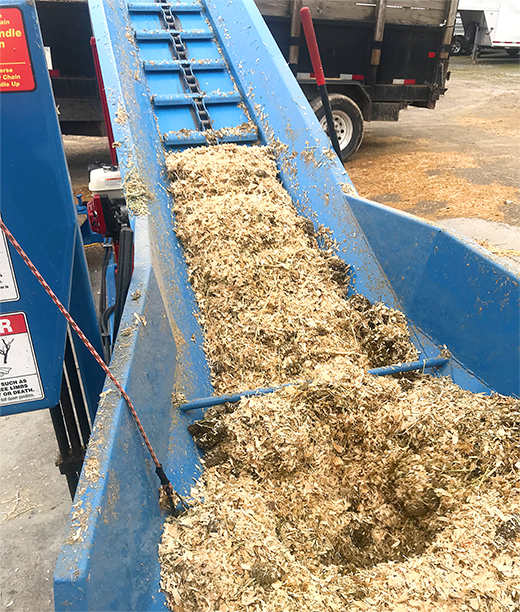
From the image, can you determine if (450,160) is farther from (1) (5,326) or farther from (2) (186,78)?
(1) (5,326)

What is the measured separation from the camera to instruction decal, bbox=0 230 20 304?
49.1 inches

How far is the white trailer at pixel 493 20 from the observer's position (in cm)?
1529

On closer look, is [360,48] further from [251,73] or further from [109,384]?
[109,384]

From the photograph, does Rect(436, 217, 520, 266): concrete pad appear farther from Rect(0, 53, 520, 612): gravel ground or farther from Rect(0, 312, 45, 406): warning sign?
Rect(0, 312, 45, 406): warning sign

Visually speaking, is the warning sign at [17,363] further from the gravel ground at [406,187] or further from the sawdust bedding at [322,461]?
the gravel ground at [406,187]

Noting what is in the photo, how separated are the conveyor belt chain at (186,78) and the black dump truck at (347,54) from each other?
211 cm

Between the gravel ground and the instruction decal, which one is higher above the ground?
the instruction decal

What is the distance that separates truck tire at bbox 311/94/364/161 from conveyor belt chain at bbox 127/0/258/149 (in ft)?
10.3

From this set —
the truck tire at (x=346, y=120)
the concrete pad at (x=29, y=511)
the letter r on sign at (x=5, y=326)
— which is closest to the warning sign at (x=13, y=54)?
the letter r on sign at (x=5, y=326)

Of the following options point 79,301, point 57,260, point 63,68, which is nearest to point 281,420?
point 79,301

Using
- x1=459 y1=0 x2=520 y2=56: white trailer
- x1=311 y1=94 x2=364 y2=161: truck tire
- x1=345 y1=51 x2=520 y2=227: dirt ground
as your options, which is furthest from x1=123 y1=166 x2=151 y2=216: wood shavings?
x1=459 y1=0 x2=520 y2=56: white trailer

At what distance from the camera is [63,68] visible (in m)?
5.64

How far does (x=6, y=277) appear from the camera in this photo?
128 cm

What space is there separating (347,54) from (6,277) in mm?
6554
